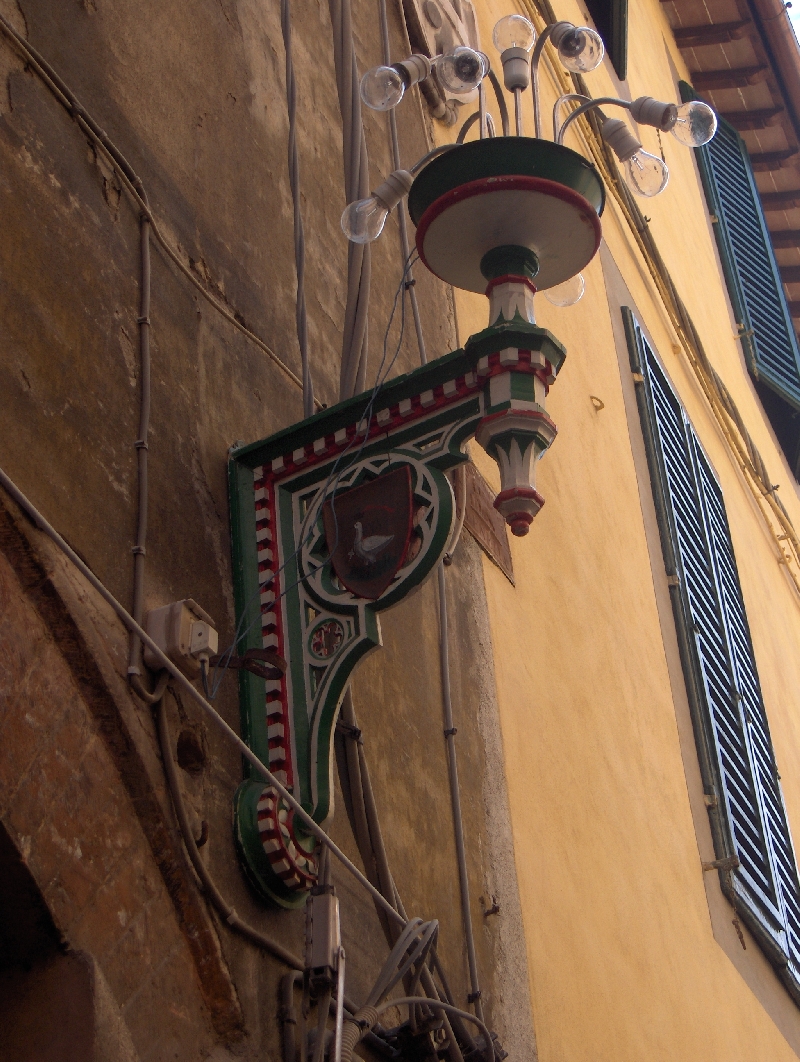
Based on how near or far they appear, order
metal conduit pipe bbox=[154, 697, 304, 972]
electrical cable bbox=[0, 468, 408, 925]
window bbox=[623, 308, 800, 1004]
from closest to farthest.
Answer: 1. electrical cable bbox=[0, 468, 408, 925]
2. metal conduit pipe bbox=[154, 697, 304, 972]
3. window bbox=[623, 308, 800, 1004]

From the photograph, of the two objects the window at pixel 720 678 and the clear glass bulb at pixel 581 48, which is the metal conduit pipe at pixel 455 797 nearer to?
the clear glass bulb at pixel 581 48

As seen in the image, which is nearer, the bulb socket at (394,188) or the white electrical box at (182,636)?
the white electrical box at (182,636)

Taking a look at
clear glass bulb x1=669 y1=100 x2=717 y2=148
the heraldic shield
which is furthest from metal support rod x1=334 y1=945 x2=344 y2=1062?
clear glass bulb x1=669 y1=100 x2=717 y2=148

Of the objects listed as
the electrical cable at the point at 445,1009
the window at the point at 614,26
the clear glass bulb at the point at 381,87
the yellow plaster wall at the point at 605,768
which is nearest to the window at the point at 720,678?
the yellow plaster wall at the point at 605,768

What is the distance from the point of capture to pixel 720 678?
6559 millimetres

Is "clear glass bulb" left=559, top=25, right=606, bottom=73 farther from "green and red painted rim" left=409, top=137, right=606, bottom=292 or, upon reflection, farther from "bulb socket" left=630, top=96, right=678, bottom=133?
"green and red painted rim" left=409, top=137, right=606, bottom=292

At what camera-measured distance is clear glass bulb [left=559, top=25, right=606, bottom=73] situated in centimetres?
357

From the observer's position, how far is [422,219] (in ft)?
10.1

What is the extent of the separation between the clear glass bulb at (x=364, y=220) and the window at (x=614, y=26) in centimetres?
635

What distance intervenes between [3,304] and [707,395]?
6947mm

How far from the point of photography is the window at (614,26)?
30.1 ft

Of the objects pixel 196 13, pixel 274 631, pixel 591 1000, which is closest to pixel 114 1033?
pixel 274 631

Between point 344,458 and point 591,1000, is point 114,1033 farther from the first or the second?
point 591,1000

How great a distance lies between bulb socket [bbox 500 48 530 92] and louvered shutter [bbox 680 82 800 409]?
26.1ft
